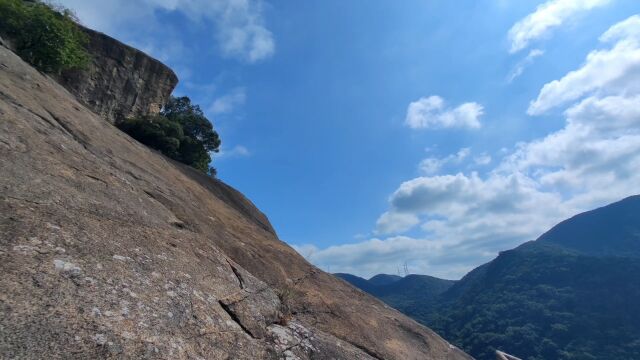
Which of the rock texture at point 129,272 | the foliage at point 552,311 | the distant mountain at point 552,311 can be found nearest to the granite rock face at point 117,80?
the rock texture at point 129,272

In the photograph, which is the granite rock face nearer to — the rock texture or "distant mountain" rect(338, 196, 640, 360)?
the rock texture

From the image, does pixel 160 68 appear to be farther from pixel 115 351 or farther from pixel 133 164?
pixel 115 351

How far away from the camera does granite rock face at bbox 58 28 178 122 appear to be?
2487 cm

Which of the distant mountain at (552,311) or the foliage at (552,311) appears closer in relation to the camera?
the distant mountain at (552,311)

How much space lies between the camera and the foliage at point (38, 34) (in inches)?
762

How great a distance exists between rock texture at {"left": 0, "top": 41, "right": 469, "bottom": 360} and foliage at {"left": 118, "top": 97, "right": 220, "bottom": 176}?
47.9 ft

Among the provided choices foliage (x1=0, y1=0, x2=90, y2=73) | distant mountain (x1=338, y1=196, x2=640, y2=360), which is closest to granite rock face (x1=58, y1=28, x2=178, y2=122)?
foliage (x1=0, y1=0, x2=90, y2=73)

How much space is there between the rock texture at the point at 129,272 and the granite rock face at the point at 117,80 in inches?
477

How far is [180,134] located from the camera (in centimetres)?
3047

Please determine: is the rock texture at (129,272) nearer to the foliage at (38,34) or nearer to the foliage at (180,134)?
the foliage at (38,34)

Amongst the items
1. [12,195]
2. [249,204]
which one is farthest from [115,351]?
[249,204]

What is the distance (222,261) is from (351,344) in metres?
3.55

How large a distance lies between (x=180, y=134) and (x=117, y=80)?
550 cm

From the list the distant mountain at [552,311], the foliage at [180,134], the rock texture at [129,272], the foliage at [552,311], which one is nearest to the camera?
the rock texture at [129,272]
